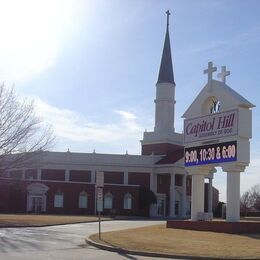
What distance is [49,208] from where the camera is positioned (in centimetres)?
7406

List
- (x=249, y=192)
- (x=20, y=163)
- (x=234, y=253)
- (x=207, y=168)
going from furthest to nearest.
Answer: (x=249, y=192), (x=20, y=163), (x=207, y=168), (x=234, y=253)

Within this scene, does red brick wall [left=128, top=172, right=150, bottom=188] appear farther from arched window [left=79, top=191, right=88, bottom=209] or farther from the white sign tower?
the white sign tower

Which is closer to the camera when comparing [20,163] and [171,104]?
[20,163]

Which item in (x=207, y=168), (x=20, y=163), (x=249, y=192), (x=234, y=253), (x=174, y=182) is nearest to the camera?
(x=234, y=253)

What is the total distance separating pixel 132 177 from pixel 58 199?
13144mm

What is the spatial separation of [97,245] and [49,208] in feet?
175

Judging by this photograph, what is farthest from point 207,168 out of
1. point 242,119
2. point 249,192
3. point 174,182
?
point 249,192

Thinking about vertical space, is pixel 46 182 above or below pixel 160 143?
below

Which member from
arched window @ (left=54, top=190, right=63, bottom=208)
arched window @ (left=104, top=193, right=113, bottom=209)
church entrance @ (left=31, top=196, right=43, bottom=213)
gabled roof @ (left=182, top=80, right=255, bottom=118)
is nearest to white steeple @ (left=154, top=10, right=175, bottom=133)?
arched window @ (left=104, top=193, right=113, bottom=209)

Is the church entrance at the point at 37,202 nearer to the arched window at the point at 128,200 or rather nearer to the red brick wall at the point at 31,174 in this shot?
the red brick wall at the point at 31,174

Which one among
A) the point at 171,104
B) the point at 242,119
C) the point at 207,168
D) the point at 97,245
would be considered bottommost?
the point at 97,245

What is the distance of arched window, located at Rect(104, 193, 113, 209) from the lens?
76625 millimetres

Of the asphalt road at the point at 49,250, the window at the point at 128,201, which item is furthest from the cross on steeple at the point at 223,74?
the window at the point at 128,201

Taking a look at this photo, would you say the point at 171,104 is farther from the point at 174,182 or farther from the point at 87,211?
the point at 87,211
